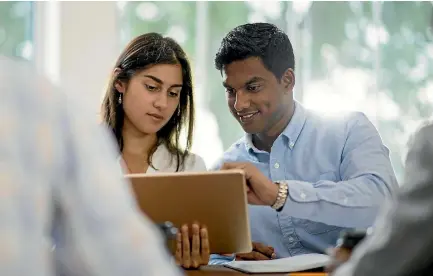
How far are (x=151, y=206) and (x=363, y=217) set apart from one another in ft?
2.64

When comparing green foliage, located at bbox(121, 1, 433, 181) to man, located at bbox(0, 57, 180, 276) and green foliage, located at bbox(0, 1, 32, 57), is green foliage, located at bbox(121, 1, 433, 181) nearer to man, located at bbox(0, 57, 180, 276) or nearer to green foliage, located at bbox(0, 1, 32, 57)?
green foliage, located at bbox(0, 1, 32, 57)

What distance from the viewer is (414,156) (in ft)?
2.67

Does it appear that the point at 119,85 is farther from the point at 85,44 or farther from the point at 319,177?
the point at 85,44

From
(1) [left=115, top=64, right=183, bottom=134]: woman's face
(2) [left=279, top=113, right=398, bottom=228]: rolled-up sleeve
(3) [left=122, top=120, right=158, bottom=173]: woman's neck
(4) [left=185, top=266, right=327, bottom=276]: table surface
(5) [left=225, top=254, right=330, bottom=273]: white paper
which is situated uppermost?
(1) [left=115, top=64, right=183, bottom=134]: woman's face

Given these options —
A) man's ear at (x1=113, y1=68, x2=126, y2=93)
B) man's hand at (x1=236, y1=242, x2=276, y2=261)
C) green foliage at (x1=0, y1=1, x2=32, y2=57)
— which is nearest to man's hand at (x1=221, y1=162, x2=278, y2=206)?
man's hand at (x1=236, y1=242, x2=276, y2=261)

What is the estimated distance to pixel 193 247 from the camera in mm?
1937

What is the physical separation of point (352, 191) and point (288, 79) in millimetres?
553

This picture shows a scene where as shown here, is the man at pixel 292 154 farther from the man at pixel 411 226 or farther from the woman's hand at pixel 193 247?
the man at pixel 411 226

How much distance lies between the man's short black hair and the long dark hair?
152mm

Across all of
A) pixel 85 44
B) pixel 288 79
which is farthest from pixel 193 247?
pixel 85 44

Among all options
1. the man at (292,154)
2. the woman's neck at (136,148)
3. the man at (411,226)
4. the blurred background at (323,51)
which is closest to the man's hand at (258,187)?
the man at (292,154)

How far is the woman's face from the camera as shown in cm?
255

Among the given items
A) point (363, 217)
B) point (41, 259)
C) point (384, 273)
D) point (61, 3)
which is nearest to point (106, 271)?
point (41, 259)

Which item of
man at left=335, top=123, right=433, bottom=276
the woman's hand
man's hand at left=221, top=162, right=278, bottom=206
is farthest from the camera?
man's hand at left=221, top=162, right=278, bottom=206
